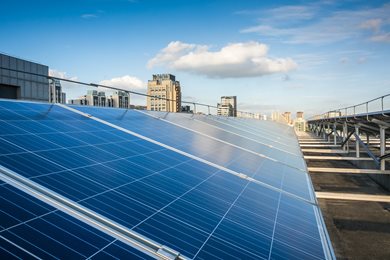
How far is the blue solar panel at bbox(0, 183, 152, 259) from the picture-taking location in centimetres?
290

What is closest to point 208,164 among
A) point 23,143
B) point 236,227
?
point 236,227

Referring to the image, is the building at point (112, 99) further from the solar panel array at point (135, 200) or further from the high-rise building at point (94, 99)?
the solar panel array at point (135, 200)

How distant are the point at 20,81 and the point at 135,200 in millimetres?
44542

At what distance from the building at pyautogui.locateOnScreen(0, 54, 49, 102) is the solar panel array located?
114 ft

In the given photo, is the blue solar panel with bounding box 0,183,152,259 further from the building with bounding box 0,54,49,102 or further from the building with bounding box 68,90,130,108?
the building with bounding box 0,54,49,102

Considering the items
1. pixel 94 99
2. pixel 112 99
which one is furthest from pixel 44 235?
pixel 112 99

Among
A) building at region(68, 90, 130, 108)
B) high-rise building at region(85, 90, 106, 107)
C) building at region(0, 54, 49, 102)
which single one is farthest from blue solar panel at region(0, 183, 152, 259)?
building at region(0, 54, 49, 102)

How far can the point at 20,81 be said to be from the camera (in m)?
42.4

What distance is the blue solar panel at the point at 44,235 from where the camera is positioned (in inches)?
114

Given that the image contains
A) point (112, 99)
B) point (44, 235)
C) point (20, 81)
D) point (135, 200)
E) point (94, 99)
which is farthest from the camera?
point (20, 81)

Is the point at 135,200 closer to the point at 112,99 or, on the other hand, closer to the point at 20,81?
the point at 112,99

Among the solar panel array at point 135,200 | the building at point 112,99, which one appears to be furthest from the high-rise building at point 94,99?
the solar panel array at point 135,200

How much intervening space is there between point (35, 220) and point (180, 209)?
2.39 metres

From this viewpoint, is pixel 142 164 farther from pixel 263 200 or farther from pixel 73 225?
pixel 73 225
